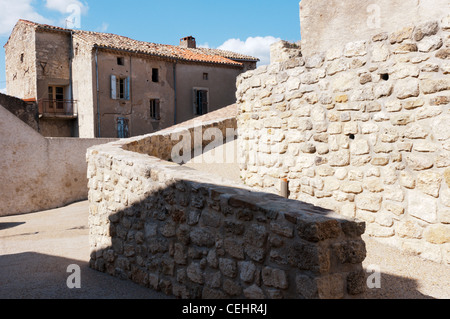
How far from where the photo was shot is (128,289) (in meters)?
3.57

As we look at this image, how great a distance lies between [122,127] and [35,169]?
24.9ft

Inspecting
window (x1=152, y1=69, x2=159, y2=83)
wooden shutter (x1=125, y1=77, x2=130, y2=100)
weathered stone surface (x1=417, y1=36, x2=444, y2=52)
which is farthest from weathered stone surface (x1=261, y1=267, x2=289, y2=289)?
window (x1=152, y1=69, x2=159, y2=83)

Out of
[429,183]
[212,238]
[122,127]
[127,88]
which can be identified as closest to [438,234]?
[429,183]

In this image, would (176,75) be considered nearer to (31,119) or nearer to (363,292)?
(31,119)

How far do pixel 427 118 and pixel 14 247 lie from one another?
662 cm

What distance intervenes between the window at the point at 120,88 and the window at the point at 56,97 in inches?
110

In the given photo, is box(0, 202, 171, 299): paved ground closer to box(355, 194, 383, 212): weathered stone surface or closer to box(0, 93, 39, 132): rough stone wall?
box(355, 194, 383, 212): weathered stone surface

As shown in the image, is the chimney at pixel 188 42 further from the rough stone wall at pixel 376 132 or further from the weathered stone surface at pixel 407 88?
the weathered stone surface at pixel 407 88

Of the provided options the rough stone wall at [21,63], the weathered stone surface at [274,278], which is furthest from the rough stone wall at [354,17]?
the rough stone wall at [21,63]

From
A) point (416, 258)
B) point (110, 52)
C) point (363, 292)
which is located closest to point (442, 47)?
point (416, 258)

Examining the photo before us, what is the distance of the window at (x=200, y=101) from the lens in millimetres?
20531

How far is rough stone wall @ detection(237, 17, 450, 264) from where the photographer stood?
370cm

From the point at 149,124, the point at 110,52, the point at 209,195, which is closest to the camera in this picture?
the point at 209,195
